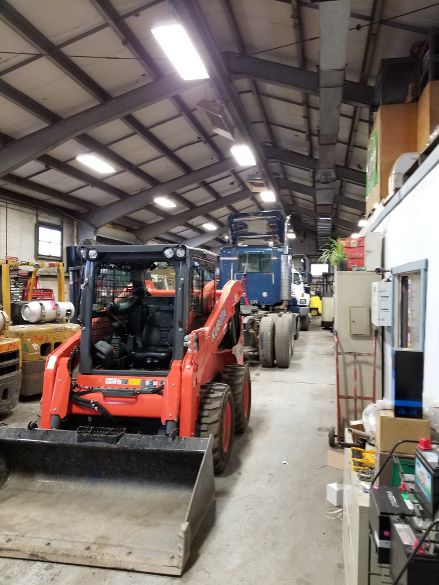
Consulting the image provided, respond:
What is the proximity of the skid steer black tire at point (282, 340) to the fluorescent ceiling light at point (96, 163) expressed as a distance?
208 inches

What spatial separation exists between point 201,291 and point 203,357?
87 cm

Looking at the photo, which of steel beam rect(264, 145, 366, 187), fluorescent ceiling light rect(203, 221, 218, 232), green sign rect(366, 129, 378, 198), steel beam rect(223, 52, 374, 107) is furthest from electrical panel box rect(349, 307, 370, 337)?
fluorescent ceiling light rect(203, 221, 218, 232)

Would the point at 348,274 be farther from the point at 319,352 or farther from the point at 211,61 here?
the point at 319,352

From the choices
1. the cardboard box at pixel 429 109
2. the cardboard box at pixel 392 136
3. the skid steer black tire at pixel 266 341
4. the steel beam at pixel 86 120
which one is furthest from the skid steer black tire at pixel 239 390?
the steel beam at pixel 86 120

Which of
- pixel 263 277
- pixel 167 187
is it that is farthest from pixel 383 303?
pixel 167 187

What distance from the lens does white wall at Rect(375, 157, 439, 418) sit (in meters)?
2.98

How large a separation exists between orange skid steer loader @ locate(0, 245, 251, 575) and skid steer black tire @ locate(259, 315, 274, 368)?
→ 4.20 metres

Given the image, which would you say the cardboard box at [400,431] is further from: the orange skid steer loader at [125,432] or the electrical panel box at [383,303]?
the electrical panel box at [383,303]

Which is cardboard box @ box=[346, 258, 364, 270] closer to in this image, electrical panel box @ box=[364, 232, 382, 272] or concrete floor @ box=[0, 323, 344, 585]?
electrical panel box @ box=[364, 232, 382, 272]

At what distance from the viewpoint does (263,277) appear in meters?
10.6

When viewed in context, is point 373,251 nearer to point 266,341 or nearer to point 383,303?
point 383,303

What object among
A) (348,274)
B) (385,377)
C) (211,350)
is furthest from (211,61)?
(385,377)

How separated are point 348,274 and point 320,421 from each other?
2.05m

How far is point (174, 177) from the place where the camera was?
12391mm
